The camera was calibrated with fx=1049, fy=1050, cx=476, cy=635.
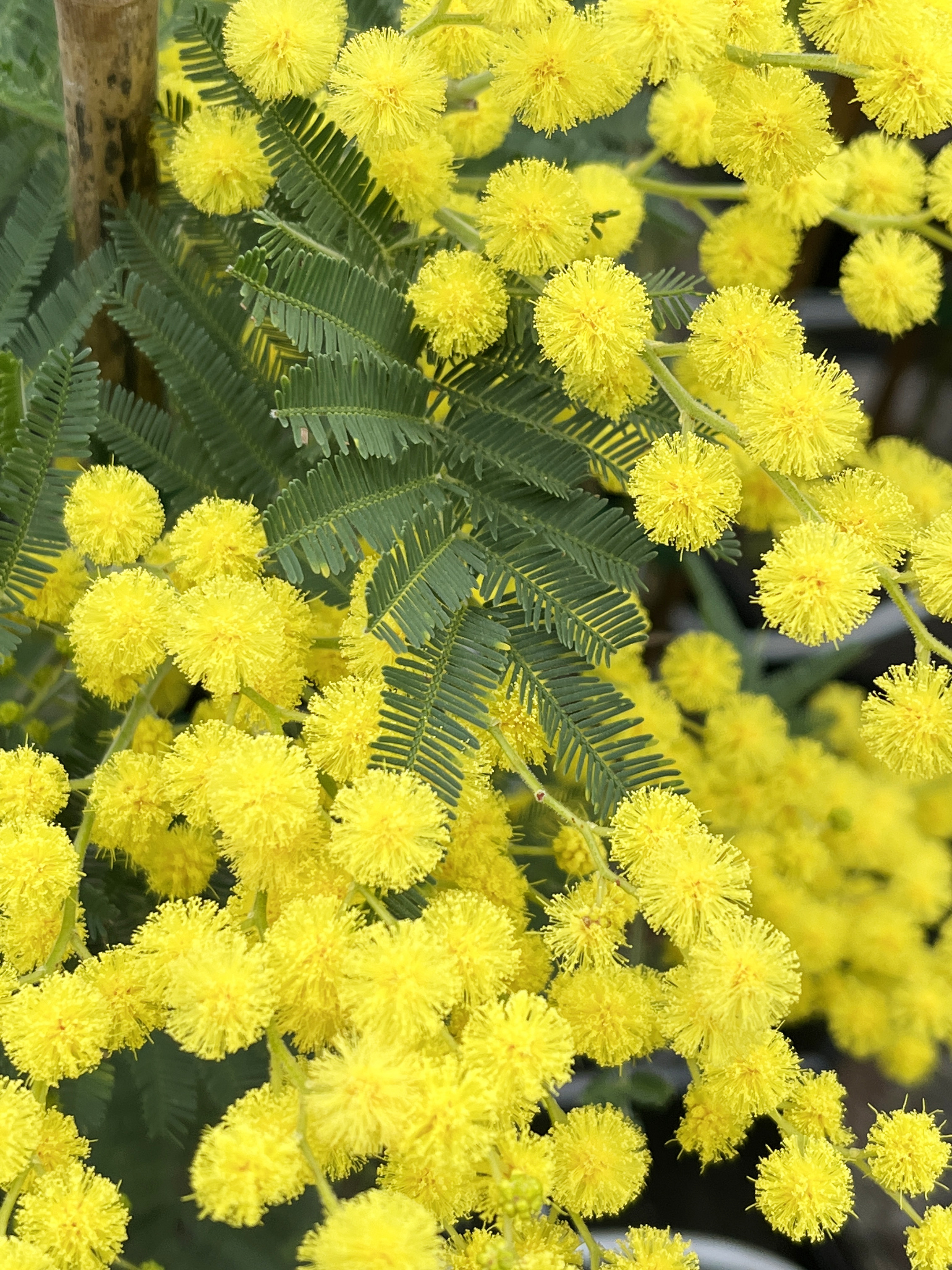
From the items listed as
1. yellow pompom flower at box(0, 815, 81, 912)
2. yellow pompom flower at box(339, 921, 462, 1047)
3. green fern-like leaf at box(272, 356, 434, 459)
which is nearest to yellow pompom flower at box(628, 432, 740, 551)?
green fern-like leaf at box(272, 356, 434, 459)

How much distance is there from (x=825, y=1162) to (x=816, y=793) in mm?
394

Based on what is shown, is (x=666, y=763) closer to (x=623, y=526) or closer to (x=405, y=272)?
(x=623, y=526)

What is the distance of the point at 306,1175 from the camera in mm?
458

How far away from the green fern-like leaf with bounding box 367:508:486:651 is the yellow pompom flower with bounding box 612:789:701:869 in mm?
133

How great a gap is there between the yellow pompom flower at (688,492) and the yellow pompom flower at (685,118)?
27 cm

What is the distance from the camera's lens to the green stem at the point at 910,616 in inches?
21.1

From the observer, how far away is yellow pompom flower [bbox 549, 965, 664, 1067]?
1.72ft

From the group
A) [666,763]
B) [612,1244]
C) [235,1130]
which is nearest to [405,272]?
[666,763]

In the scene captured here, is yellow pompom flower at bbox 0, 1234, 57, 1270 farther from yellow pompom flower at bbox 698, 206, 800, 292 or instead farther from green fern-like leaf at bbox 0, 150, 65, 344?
yellow pompom flower at bbox 698, 206, 800, 292

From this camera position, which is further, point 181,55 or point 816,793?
point 816,793

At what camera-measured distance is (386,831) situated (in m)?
0.46

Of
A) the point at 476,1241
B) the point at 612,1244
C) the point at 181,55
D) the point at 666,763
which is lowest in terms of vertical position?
the point at 612,1244

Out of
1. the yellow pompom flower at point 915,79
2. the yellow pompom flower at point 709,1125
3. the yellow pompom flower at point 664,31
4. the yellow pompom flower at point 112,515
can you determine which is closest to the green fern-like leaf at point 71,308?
the yellow pompom flower at point 112,515

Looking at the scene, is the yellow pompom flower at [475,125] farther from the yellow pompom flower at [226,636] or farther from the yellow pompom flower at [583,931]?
the yellow pompom flower at [583,931]
